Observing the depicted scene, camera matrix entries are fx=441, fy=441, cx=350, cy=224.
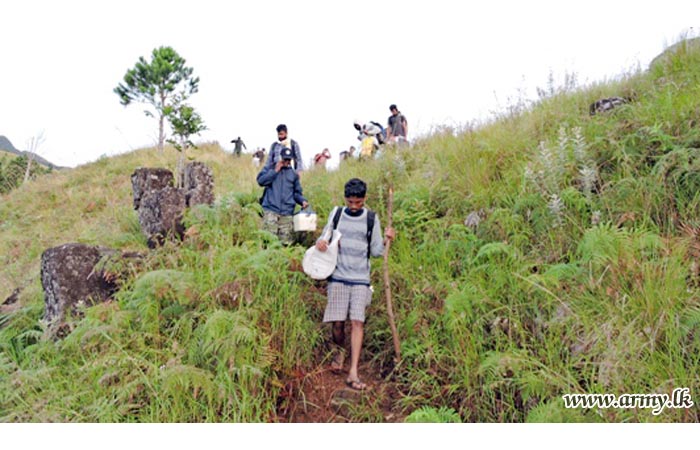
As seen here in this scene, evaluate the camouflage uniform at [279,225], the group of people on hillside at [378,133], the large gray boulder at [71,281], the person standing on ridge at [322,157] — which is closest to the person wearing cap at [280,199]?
the camouflage uniform at [279,225]

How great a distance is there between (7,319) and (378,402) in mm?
4643

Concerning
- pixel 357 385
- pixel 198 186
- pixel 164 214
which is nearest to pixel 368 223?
pixel 357 385

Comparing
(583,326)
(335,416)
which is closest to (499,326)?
(583,326)

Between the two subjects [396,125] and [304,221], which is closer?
[304,221]

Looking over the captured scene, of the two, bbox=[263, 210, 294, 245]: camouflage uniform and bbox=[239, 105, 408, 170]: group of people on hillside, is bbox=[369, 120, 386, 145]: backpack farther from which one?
bbox=[263, 210, 294, 245]: camouflage uniform

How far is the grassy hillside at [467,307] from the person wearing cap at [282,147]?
0.87 m

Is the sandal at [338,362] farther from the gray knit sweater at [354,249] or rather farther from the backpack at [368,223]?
the backpack at [368,223]

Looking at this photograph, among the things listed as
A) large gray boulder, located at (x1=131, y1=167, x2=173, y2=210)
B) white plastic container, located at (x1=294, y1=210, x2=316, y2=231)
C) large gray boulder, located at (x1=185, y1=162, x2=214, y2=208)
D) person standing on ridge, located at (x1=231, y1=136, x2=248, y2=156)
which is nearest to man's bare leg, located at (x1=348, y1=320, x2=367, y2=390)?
white plastic container, located at (x1=294, y1=210, x2=316, y2=231)

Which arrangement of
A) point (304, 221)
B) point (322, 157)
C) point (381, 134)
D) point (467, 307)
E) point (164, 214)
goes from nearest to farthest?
point (467, 307), point (304, 221), point (164, 214), point (381, 134), point (322, 157)

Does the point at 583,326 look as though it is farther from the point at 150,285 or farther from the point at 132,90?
the point at 132,90

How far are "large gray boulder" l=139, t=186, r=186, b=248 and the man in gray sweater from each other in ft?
10.2

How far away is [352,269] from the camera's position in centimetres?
411

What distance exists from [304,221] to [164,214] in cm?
219

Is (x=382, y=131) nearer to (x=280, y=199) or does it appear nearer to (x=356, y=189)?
(x=280, y=199)
